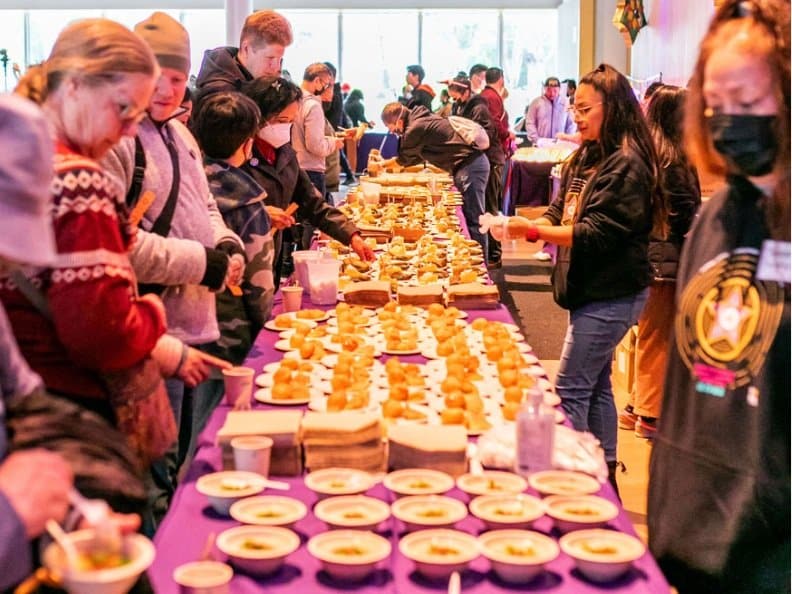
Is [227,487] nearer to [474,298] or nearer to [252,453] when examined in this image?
[252,453]

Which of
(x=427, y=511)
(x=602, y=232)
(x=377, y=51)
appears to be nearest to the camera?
(x=427, y=511)

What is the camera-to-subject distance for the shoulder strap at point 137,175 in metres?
2.57

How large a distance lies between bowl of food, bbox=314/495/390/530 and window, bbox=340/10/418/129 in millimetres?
19583

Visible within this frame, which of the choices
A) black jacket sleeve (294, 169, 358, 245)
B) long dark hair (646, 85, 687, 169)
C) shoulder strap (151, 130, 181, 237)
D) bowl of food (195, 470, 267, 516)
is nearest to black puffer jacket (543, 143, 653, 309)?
long dark hair (646, 85, 687, 169)

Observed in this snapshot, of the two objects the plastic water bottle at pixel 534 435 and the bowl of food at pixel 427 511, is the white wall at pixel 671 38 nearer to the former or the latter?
the plastic water bottle at pixel 534 435

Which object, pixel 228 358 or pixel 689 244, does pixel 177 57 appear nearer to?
pixel 228 358

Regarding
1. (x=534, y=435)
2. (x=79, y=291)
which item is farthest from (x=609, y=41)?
(x=79, y=291)

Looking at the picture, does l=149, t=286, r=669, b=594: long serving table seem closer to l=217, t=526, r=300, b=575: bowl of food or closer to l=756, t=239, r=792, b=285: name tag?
l=217, t=526, r=300, b=575: bowl of food

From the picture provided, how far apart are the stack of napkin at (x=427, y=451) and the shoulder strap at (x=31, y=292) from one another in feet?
2.29

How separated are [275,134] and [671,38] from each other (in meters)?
7.04

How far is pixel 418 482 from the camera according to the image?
1997 mm

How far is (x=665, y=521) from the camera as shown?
184cm

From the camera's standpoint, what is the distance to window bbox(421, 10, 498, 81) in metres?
20.8

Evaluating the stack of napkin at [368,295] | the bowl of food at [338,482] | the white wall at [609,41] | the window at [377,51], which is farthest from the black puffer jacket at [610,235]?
the window at [377,51]
